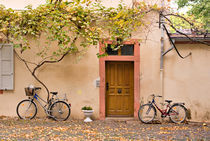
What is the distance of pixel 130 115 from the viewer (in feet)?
32.3

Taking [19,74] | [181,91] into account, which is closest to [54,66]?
[19,74]

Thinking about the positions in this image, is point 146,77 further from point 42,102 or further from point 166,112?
point 42,102

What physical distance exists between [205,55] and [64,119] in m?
4.88

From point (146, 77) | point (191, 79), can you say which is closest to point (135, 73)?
point (146, 77)

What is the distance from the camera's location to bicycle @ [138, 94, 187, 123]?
901 cm

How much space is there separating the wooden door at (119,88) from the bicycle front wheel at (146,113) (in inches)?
26.7

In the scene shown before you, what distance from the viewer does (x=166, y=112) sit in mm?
9109

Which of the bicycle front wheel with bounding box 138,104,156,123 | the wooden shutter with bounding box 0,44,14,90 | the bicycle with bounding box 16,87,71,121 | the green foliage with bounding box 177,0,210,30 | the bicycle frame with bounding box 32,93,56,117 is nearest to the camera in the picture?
the bicycle front wheel with bounding box 138,104,156,123

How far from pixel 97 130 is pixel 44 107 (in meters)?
2.30

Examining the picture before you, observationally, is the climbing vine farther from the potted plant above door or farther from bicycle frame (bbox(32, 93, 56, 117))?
the potted plant above door

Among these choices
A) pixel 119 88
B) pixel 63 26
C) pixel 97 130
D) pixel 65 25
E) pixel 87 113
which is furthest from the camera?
pixel 119 88

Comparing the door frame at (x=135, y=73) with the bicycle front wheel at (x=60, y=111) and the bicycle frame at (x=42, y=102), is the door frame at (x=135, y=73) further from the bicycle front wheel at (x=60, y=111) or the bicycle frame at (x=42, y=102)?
the bicycle frame at (x=42, y=102)

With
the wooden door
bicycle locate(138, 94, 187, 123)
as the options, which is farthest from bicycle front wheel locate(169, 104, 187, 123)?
the wooden door

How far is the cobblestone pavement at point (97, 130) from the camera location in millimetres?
6820
